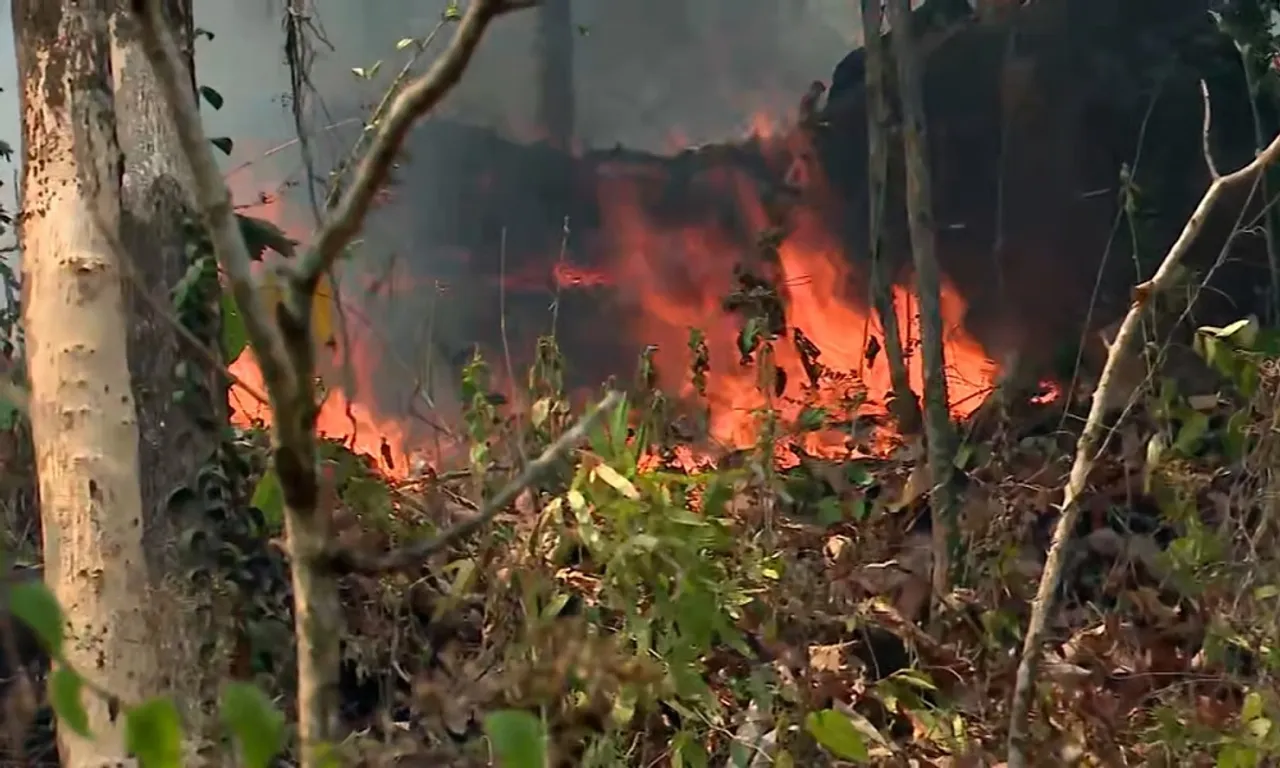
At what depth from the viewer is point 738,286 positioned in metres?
3.18

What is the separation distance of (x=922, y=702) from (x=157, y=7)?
1.70 m

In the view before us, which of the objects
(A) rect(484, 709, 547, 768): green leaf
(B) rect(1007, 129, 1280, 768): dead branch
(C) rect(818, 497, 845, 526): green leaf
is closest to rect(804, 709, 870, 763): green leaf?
(B) rect(1007, 129, 1280, 768): dead branch

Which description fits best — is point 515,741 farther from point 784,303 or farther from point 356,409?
point 784,303

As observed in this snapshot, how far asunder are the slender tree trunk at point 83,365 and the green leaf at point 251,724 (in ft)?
2.77

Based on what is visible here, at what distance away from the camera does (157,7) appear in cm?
62

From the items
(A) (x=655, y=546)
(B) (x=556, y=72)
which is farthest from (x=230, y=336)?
(B) (x=556, y=72)

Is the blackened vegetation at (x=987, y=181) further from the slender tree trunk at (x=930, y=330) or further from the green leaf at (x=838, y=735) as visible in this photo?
the green leaf at (x=838, y=735)

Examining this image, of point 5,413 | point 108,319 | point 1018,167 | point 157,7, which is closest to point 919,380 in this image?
point 1018,167

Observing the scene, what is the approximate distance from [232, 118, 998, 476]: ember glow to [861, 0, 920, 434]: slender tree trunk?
60 millimetres

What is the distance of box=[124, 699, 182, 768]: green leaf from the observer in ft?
1.85

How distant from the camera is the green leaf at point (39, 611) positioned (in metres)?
0.58

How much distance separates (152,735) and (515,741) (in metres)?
0.15

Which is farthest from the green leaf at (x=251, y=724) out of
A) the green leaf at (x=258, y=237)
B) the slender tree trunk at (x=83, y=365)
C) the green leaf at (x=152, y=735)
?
the green leaf at (x=258, y=237)

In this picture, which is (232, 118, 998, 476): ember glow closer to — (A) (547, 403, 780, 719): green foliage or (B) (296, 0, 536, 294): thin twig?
(A) (547, 403, 780, 719): green foliage
